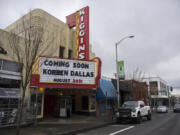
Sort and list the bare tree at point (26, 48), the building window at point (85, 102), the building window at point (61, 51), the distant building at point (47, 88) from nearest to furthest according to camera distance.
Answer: the bare tree at point (26, 48), the distant building at point (47, 88), the building window at point (61, 51), the building window at point (85, 102)

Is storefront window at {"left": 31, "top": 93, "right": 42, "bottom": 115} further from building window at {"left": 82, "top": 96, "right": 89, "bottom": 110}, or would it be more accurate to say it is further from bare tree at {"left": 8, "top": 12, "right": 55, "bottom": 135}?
building window at {"left": 82, "top": 96, "right": 89, "bottom": 110}

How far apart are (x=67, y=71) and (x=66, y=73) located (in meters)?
0.20

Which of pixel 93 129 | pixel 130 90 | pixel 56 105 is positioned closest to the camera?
pixel 93 129

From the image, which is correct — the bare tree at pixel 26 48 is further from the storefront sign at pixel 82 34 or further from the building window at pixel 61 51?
the storefront sign at pixel 82 34

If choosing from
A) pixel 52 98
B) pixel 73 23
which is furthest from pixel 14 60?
pixel 73 23

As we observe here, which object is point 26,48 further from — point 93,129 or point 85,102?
point 85,102

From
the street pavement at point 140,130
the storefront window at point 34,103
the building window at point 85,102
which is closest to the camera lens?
the street pavement at point 140,130

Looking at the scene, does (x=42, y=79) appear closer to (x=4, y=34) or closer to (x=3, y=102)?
(x=3, y=102)

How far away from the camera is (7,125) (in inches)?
421

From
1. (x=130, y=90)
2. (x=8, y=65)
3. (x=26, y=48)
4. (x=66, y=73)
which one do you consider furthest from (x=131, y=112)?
(x=130, y=90)

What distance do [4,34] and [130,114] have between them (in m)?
12.1

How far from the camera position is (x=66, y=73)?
1406 centimetres

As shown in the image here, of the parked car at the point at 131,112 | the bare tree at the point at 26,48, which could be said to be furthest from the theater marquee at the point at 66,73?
the parked car at the point at 131,112

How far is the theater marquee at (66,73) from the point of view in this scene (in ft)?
43.2
